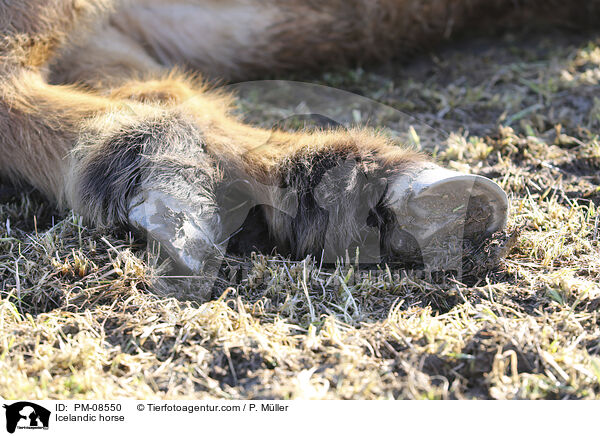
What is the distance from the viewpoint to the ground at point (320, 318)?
1.23 metres

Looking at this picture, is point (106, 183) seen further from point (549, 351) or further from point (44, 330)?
point (549, 351)

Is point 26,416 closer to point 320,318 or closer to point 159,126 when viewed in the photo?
point 320,318

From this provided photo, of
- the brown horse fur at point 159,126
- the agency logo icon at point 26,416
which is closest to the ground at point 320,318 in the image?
the agency logo icon at point 26,416

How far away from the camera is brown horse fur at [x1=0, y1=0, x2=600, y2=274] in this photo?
5.21 feet

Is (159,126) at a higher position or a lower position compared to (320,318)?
higher

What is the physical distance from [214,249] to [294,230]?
232mm

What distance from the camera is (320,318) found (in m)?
1.46

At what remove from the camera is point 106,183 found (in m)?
1.64

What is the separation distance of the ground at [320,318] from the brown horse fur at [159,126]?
0.15 meters

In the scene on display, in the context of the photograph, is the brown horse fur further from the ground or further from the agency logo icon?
the agency logo icon

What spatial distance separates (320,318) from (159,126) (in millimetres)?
771

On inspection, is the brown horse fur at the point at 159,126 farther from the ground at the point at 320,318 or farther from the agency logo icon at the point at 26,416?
the agency logo icon at the point at 26,416

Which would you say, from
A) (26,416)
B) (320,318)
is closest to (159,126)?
(320,318)

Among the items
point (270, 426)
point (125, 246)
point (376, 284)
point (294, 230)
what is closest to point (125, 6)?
point (125, 246)
